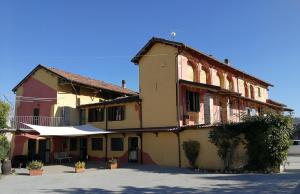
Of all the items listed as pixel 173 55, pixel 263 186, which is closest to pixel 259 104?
pixel 173 55

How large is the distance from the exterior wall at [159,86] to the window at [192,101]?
104 centimetres

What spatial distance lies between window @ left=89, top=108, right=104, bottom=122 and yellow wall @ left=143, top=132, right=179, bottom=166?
208 inches

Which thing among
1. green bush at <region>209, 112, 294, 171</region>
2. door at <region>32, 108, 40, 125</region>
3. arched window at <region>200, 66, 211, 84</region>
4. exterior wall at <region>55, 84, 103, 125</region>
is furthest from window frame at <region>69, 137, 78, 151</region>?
green bush at <region>209, 112, 294, 171</region>

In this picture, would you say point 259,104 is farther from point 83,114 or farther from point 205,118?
point 83,114

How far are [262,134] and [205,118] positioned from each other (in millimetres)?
6950

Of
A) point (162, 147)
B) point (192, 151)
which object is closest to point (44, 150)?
point (162, 147)

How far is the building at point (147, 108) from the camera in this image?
24.4 m

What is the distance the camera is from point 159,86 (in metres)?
25.8

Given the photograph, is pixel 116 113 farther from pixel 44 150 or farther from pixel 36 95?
pixel 36 95

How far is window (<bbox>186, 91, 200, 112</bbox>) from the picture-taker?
24.9 meters

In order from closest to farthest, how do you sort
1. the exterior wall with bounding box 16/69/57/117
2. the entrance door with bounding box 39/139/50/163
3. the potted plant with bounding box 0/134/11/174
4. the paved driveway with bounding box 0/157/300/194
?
1. the paved driveway with bounding box 0/157/300/194
2. the potted plant with bounding box 0/134/11/174
3. the entrance door with bounding box 39/139/50/163
4. the exterior wall with bounding box 16/69/57/117

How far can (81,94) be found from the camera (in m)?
31.9

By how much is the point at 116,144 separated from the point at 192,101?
24.8 ft

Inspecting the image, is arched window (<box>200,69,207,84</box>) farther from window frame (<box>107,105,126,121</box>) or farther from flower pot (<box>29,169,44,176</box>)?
flower pot (<box>29,169,44,176</box>)
